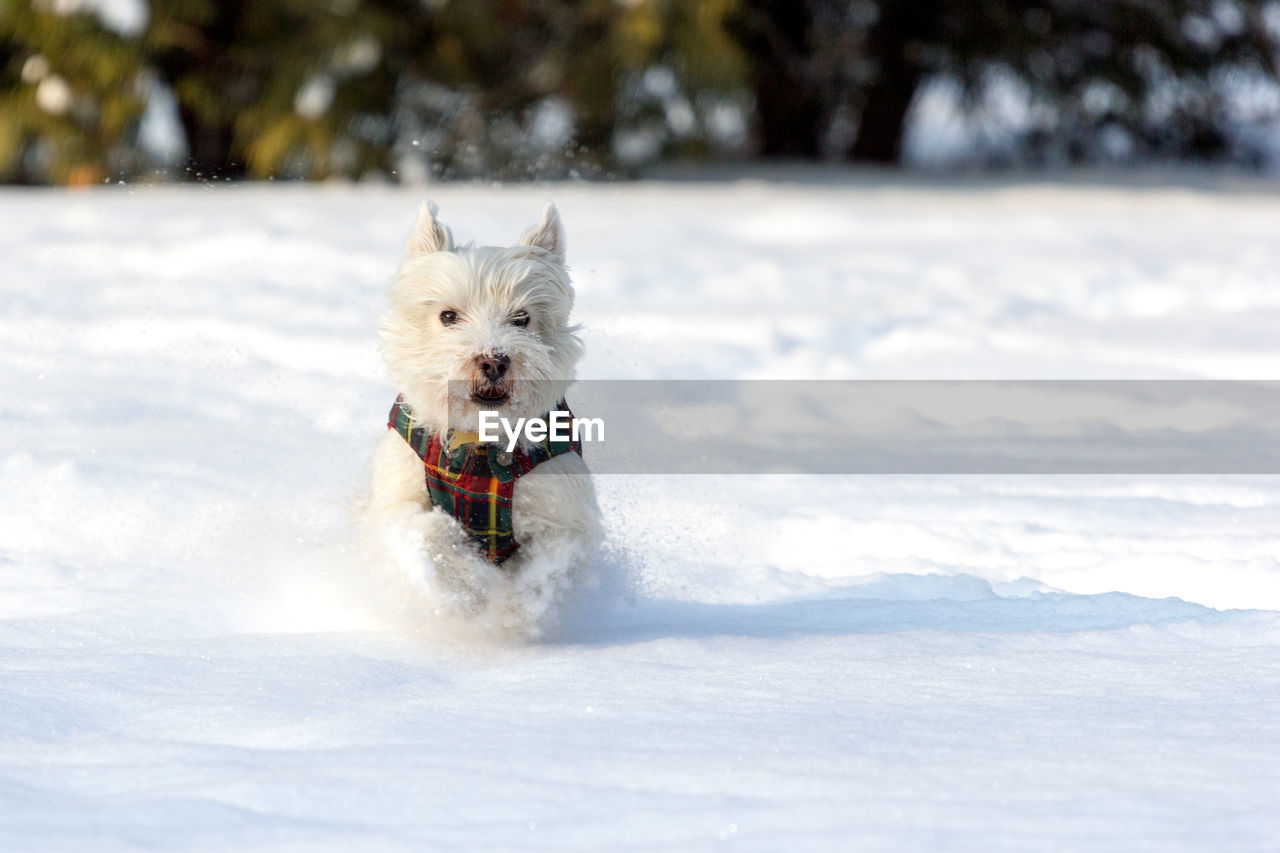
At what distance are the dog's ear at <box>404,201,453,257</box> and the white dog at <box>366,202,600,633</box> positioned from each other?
6cm

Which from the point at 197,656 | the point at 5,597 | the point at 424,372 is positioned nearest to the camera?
the point at 197,656

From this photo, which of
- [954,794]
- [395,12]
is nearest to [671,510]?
[954,794]

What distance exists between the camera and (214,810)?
2.32 m

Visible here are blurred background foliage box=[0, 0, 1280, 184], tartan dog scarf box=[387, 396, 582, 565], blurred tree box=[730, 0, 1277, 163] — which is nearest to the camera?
tartan dog scarf box=[387, 396, 582, 565]

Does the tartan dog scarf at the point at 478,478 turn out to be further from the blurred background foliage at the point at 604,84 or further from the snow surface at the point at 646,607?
the blurred background foliage at the point at 604,84

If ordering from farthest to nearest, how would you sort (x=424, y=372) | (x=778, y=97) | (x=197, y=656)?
(x=778, y=97) < (x=424, y=372) < (x=197, y=656)

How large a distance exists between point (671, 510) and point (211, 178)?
10698 mm

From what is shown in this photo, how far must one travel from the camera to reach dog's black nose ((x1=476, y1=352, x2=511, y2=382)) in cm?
349

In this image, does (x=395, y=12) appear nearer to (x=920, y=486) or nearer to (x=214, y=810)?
Result: (x=920, y=486)

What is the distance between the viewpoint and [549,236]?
3.93 meters

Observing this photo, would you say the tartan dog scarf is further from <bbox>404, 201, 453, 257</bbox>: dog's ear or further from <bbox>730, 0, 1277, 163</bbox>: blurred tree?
<bbox>730, 0, 1277, 163</bbox>: blurred tree

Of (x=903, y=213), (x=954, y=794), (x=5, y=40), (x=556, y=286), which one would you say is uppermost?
(x=5, y=40)

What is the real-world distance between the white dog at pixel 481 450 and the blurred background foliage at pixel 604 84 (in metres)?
10.0

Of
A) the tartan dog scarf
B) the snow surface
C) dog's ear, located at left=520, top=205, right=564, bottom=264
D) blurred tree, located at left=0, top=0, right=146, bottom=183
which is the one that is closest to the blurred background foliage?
blurred tree, located at left=0, top=0, right=146, bottom=183
